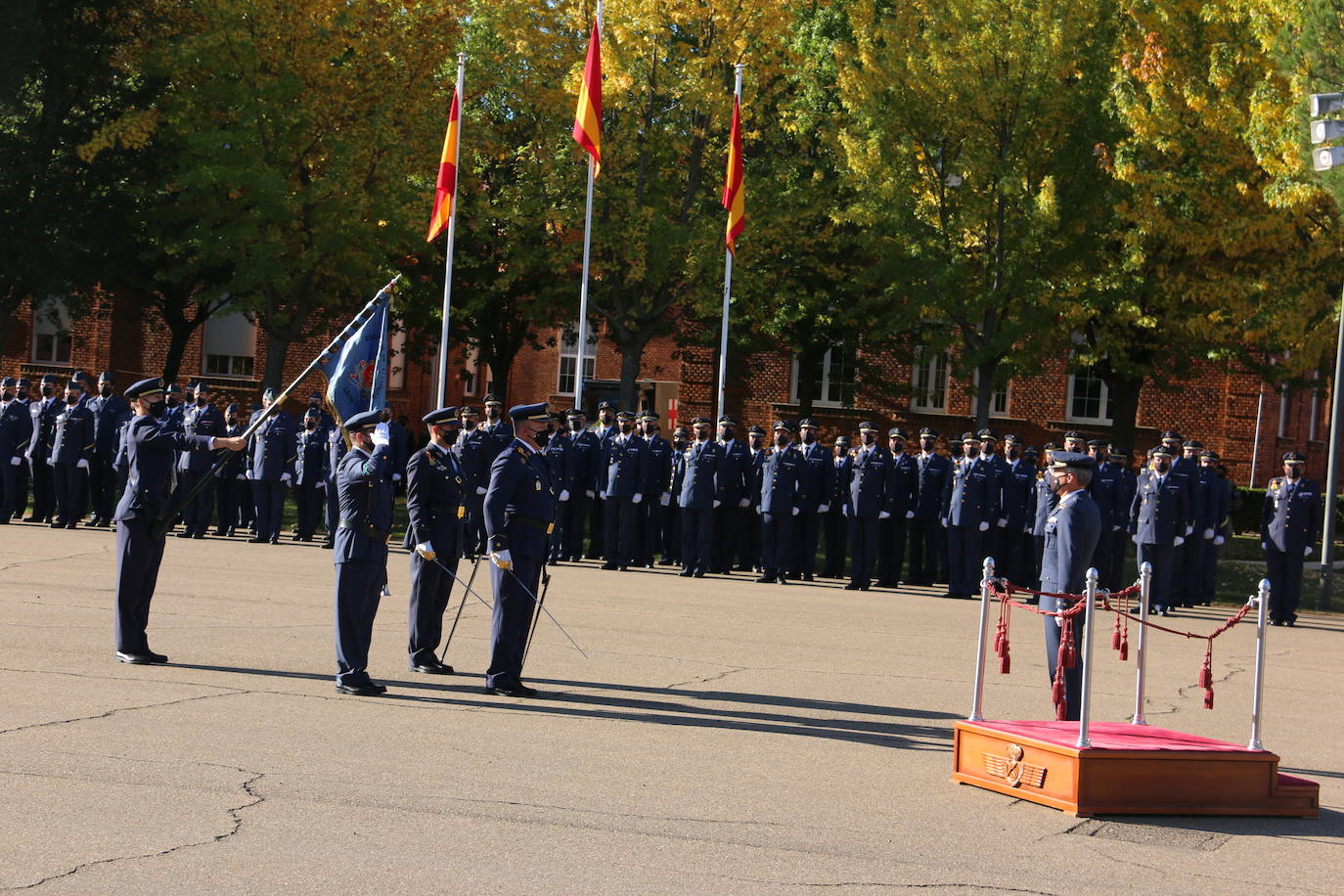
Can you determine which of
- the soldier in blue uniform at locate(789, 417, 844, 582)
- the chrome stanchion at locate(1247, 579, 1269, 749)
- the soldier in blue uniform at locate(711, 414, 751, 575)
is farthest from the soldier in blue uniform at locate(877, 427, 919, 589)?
the chrome stanchion at locate(1247, 579, 1269, 749)

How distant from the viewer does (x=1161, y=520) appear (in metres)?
18.2

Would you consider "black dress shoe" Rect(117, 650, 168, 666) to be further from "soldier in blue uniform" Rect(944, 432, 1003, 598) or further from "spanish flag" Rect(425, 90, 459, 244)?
"spanish flag" Rect(425, 90, 459, 244)

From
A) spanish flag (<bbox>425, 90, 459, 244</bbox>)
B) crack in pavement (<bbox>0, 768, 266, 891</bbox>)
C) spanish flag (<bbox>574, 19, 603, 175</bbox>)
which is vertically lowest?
crack in pavement (<bbox>0, 768, 266, 891</bbox>)

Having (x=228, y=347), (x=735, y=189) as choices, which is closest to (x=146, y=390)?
(x=735, y=189)

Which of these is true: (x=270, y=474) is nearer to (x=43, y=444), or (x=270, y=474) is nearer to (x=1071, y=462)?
(x=43, y=444)

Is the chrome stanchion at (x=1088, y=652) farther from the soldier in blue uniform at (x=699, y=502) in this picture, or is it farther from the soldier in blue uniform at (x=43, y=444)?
the soldier in blue uniform at (x=43, y=444)

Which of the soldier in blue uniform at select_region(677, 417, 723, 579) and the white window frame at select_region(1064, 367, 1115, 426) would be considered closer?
the soldier in blue uniform at select_region(677, 417, 723, 579)

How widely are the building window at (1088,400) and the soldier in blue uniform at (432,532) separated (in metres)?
29.4

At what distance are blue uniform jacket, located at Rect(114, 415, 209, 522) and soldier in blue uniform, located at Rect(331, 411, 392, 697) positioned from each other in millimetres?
1354

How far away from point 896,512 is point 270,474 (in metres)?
8.85

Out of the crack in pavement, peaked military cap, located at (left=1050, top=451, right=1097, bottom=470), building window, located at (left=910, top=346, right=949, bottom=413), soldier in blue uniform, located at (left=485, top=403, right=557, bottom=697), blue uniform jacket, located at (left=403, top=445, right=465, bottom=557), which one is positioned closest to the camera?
the crack in pavement

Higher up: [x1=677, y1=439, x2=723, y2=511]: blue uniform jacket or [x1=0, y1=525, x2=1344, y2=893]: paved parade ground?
[x1=677, y1=439, x2=723, y2=511]: blue uniform jacket

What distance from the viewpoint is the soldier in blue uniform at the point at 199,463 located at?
21.9 meters

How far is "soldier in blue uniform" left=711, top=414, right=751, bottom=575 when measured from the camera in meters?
20.5
